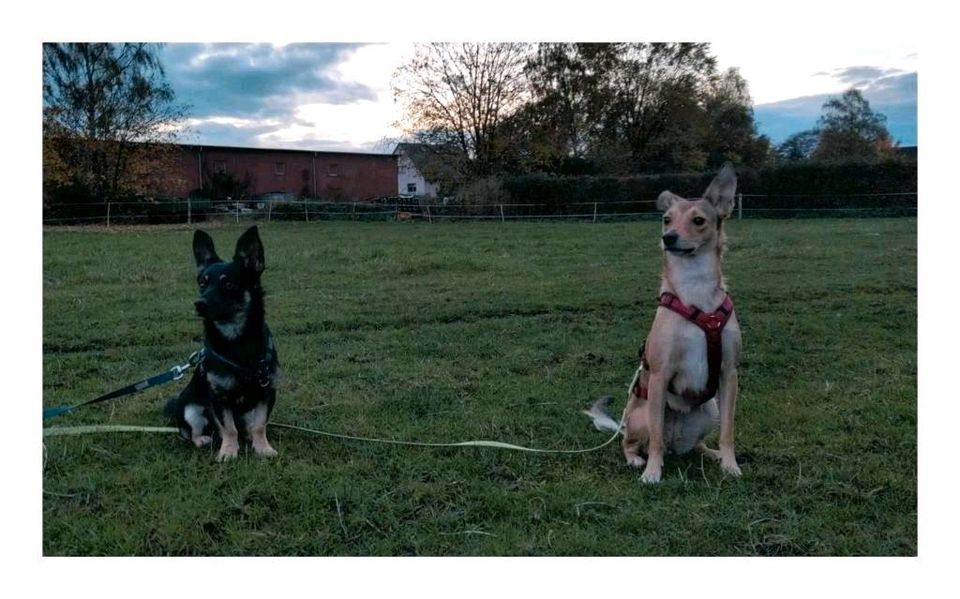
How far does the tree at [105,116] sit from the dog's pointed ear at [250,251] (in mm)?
2329

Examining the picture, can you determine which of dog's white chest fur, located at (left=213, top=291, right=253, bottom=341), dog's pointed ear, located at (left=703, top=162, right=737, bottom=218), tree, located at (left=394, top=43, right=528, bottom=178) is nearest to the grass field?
dog's white chest fur, located at (left=213, top=291, right=253, bottom=341)

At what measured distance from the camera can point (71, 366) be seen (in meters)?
5.41

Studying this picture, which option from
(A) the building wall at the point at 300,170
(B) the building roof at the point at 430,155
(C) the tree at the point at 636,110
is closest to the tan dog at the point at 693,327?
(C) the tree at the point at 636,110

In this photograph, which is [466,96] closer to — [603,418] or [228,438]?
[603,418]

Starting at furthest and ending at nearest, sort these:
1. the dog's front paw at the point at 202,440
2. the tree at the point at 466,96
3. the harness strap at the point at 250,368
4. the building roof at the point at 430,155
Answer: the building roof at the point at 430,155 → the tree at the point at 466,96 → the dog's front paw at the point at 202,440 → the harness strap at the point at 250,368

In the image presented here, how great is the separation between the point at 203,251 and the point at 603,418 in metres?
2.45

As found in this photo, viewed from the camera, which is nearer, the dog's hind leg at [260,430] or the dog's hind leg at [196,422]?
the dog's hind leg at [260,430]

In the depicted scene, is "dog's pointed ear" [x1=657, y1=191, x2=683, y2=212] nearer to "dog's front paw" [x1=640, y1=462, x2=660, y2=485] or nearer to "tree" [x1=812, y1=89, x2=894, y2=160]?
"dog's front paw" [x1=640, y1=462, x2=660, y2=485]

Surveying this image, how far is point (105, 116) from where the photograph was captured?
1027cm

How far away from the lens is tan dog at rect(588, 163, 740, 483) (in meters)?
3.23

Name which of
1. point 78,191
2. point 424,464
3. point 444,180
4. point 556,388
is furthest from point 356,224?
point 424,464

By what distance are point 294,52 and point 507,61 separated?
2340 millimetres

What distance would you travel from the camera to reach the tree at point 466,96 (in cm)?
597

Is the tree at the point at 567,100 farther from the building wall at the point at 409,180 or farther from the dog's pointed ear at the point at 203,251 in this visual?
the dog's pointed ear at the point at 203,251
